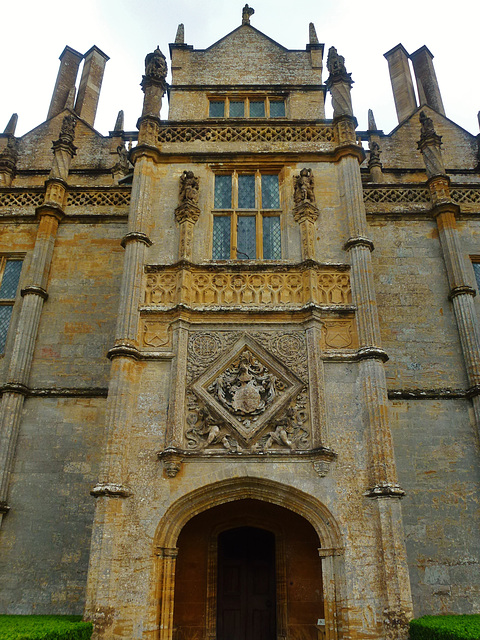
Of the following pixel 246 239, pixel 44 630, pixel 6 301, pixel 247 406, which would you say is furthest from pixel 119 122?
pixel 44 630

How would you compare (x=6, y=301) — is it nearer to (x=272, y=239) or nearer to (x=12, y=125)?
(x=272, y=239)

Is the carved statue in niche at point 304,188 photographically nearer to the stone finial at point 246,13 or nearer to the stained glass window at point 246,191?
the stained glass window at point 246,191

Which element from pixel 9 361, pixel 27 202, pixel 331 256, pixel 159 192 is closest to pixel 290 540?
pixel 331 256

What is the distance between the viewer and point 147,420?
933cm

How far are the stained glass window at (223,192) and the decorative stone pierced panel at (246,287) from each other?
2075 millimetres

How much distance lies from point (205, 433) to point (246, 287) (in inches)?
122

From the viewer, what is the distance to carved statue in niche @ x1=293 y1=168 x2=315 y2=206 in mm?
11430

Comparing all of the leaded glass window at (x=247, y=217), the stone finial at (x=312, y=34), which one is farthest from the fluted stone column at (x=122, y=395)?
the stone finial at (x=312, y=34)

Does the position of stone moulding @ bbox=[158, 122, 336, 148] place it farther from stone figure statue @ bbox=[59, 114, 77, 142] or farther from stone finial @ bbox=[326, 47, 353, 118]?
stone figure statue @ bbox=[59, 114, 77, 142]

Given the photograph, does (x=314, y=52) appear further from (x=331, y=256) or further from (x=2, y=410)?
(x=2, y=410)

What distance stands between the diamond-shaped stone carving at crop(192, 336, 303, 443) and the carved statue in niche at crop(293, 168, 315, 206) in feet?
11.6

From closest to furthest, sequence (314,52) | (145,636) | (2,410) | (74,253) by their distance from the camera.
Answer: (145,636) < (2,410) < (74,253) < (314,52)

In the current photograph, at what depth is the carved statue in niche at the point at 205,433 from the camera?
909cm

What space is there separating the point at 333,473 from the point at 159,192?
7115mm
